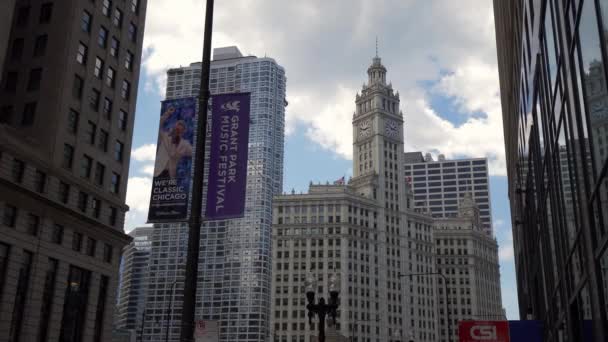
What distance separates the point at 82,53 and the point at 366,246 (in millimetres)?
120658

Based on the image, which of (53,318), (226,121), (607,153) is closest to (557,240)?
(607,153)

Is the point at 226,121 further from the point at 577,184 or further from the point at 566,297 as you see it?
the point at 566,297

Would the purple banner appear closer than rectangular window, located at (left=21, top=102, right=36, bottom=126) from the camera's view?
Yes

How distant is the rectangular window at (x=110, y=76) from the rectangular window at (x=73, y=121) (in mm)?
5992

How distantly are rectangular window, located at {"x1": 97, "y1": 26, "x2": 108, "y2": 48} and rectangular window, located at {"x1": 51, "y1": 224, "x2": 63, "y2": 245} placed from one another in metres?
17.9

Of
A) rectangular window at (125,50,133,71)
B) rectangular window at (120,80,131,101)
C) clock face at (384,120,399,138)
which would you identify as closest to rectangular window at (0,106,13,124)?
rectangular window at (120,80,131,101)

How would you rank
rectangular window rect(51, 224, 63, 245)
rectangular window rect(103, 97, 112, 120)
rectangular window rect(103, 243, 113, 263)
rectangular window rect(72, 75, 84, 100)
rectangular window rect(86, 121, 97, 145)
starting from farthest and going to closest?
rectangular window rect(103, 97, 112, 120)
rectangular window rect(103, 243, 113, 263)
rectangular window rect(86, 121, 97, 145)
rectangular window rect(72, 75, 84, 100)
rectangular window rect(51, 224, 63, 245)

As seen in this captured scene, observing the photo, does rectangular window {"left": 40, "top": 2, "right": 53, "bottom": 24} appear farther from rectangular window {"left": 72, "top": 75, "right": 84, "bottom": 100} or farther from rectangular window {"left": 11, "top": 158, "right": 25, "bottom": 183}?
rectangular window {"left": 11, "top": 158, "right": 25, "bottom": 183}

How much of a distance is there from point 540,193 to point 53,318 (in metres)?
38.7

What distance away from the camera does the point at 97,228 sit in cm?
5825

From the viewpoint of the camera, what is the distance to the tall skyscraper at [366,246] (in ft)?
529

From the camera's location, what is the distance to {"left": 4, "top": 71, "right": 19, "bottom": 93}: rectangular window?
5675cm

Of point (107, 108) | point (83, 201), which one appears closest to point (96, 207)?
point (83, 201)

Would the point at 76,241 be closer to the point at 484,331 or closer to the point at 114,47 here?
the point at 114,47
